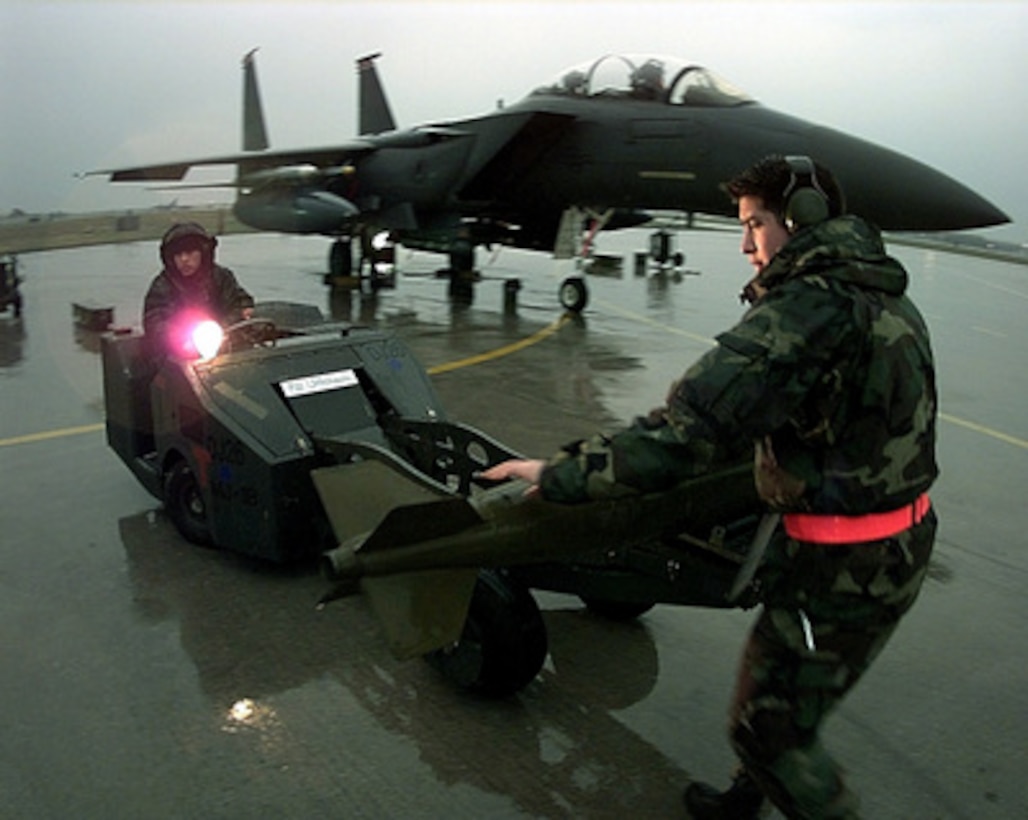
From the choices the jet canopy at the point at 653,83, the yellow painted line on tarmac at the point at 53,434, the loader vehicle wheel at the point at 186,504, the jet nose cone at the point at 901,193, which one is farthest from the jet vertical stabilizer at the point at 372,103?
the loader vehicle wheel at the point at 186,504

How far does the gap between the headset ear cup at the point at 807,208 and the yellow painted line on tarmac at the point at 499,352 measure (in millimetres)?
6591

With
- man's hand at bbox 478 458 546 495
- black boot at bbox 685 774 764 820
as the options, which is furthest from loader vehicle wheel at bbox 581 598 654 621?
man's hand at bbox 478 458 546 495

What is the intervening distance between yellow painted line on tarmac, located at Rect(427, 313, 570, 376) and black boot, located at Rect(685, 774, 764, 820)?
20.3ft

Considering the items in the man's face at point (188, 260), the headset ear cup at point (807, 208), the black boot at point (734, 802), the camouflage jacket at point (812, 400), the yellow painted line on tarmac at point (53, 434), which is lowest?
the yellow painted line on tarmac at point (53, 434)

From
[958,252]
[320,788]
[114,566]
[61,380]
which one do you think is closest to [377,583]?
[320,788]

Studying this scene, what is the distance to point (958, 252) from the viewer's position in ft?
95.8

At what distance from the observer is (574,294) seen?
40.6 ft

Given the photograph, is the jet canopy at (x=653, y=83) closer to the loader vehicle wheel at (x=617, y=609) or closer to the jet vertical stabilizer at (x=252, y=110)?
the loader vehicle wheel at (x=617, y=609)

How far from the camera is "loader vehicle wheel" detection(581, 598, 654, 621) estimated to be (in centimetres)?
402

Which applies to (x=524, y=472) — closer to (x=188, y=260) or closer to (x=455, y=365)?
(x=188, y=260)

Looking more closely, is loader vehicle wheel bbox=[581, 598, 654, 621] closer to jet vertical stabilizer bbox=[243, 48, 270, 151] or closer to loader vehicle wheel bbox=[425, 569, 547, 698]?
loader vehicle wheel bbox=[425, 569, 547, 698]

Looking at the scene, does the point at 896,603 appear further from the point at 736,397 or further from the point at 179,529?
the point at 179,529

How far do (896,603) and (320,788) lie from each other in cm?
184

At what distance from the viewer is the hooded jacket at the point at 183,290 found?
16.8 feet
